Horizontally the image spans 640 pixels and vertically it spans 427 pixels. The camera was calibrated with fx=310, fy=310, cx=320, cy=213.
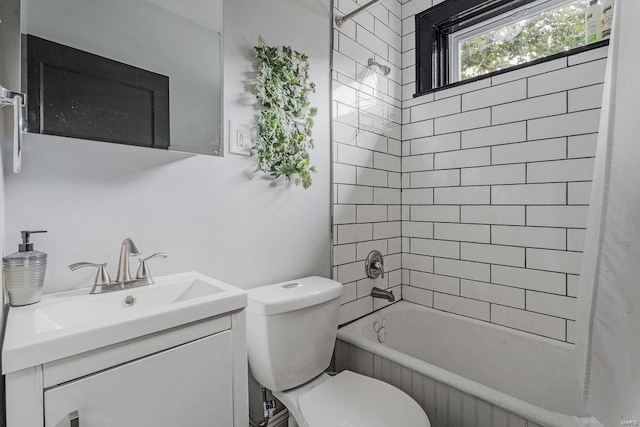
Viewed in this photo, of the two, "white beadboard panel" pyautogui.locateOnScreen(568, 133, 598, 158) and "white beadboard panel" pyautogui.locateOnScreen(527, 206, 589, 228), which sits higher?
"white beadboard panel" pyautogui.locateOnScreen(568, 133, 598, 158)

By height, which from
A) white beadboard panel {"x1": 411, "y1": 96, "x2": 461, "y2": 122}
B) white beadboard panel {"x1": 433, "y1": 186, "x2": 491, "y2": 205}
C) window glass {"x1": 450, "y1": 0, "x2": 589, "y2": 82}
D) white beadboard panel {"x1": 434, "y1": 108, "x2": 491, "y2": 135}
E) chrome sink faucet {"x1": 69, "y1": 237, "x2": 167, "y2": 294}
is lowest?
chrome sink faucet {"x1": 69, "y1": 237, "x2": 167, "y2": 294}

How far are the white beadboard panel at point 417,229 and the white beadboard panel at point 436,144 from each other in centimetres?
46

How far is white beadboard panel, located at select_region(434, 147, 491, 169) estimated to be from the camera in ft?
5.69

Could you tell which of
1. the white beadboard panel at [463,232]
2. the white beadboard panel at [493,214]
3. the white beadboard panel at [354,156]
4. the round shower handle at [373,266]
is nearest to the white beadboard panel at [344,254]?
the round shower handle at [373,266]

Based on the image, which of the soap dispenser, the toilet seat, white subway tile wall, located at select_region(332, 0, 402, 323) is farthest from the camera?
white subway tile wall, located at select_region(332, 0, 402, 323)

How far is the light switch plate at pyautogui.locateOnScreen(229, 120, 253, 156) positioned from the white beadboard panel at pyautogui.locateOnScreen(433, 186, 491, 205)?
1.21 meters

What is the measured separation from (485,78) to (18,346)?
211 cm

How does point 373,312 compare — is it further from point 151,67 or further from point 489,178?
point 151,67

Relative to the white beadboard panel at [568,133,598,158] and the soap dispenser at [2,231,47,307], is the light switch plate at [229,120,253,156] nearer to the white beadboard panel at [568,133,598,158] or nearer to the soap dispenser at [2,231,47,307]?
the soap dispenser at [2,231,47,307]

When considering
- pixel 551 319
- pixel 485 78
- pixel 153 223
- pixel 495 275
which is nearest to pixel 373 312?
pixel 495 275

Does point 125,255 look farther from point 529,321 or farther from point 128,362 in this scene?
point 529,321

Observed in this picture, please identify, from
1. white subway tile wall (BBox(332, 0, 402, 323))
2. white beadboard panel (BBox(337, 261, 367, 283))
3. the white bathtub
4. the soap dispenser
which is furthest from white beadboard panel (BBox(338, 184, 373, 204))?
the soap dispenser

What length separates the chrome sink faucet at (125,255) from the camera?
953mm

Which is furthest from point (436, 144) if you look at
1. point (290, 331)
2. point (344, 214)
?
point (290, 331)
